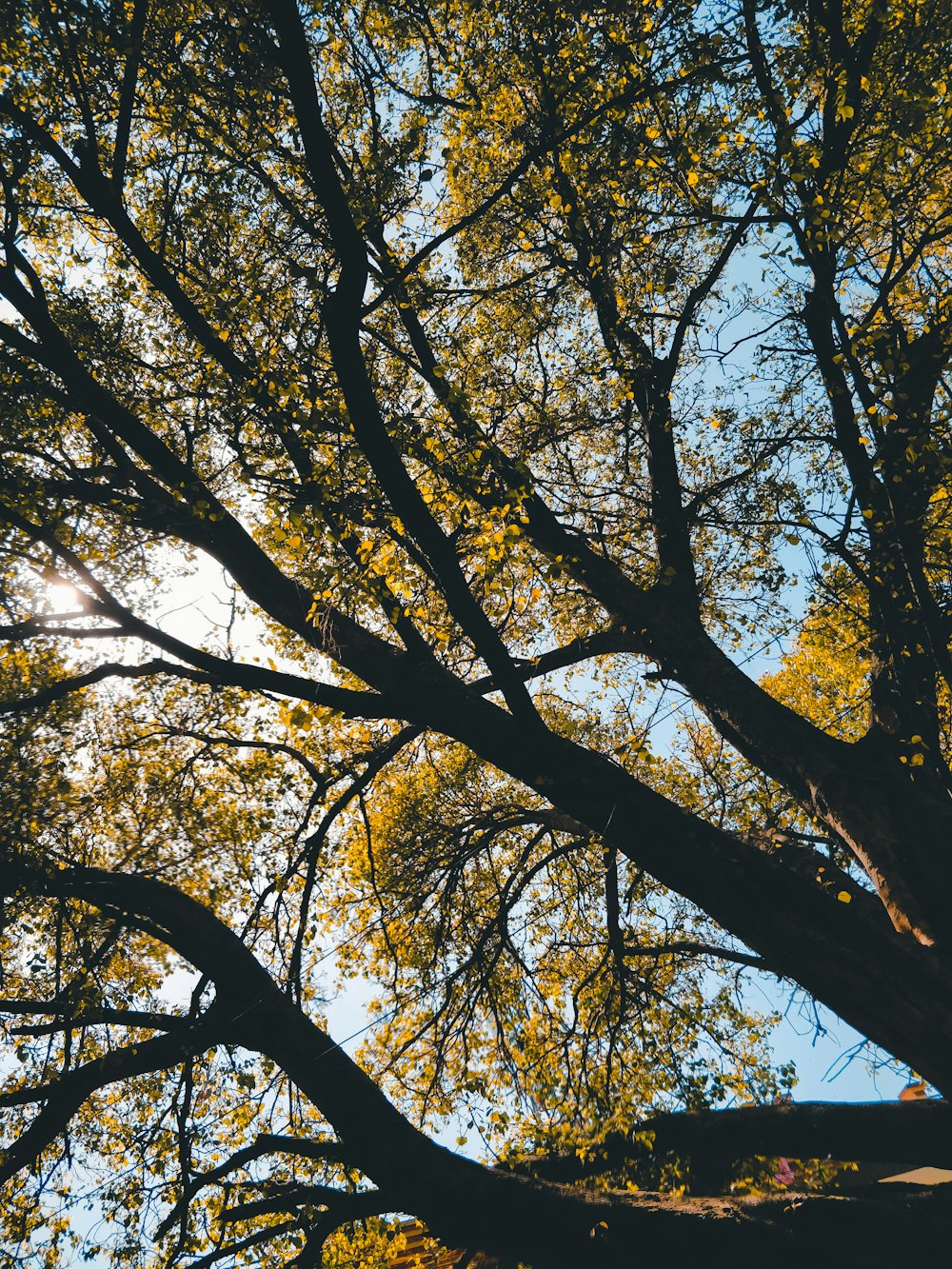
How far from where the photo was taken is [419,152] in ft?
27.5

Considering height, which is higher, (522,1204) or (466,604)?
(466,604)

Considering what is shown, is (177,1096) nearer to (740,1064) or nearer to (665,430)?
(740,1064)

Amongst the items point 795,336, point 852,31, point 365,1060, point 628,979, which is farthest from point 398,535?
point 852,31

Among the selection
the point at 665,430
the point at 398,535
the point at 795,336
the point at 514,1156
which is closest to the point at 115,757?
the point at 398,535

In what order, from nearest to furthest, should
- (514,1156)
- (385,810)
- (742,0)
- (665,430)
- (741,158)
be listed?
1. (514,1156)
2. (742,0)
3. (741,158)
4. (665,430)
5. (385,810)

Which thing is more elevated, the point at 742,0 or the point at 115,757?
the point at 742,0

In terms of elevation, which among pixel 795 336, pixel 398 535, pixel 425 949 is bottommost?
pixel 425 949

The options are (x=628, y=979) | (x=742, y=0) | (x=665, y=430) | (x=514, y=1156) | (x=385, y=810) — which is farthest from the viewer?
(x=385, y=810)

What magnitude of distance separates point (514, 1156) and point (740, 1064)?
11.1 ft

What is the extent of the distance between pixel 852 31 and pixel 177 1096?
12.4 metres

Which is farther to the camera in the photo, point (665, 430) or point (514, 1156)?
point (665, 430)

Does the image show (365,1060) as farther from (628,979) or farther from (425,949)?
(628,979)

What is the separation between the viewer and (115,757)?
30.0 feet

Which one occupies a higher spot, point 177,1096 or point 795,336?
point 795,336
